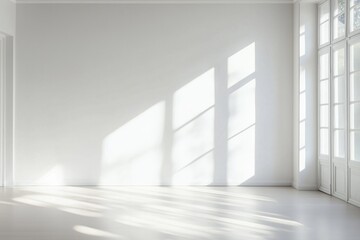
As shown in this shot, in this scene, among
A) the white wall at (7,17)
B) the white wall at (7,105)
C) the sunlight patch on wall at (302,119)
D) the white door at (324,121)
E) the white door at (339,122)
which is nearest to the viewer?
the white door at (339,122)

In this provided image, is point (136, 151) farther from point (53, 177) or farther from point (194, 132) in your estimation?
point (53, 177)

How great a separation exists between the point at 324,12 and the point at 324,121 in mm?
1921

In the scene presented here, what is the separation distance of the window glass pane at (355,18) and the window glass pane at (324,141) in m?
1.89

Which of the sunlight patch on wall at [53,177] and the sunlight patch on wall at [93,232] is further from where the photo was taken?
the sunlight patch on wall at [53,177]

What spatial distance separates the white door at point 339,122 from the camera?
23.3 feet

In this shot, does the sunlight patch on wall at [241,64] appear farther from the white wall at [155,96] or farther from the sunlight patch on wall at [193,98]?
the sunlight patch on wall at [193,98]

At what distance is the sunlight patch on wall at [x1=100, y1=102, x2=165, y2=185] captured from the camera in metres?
8.72

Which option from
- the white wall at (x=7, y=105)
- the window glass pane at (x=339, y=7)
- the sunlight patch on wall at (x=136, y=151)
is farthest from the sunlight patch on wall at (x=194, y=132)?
the white wall at (x=7, y=105)

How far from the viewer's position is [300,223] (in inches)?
217

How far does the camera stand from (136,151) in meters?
8.73

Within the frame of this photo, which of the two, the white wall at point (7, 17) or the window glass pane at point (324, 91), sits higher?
the white wall at point (7, 17)

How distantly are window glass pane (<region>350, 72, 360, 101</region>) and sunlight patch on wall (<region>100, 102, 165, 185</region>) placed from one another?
345 centimetres

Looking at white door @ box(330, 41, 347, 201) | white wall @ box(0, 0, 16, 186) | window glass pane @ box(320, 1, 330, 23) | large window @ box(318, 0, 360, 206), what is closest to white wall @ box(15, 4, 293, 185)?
white wall @ box(0, 0, 16, 186)

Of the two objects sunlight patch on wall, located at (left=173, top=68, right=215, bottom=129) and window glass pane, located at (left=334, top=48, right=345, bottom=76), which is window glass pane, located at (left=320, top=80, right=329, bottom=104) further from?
sunlight patch on wall, located at (left=173, top=68, right=215, bottom=129)
